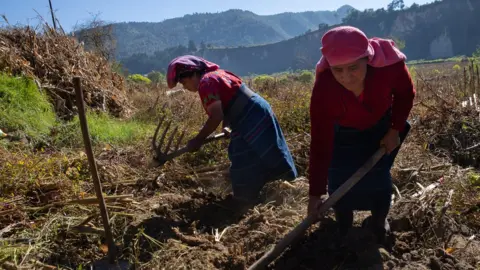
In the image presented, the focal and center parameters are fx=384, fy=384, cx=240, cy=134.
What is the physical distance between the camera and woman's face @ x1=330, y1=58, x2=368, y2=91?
5.99ft

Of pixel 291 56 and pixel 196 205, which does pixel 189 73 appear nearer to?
pixel 196 205

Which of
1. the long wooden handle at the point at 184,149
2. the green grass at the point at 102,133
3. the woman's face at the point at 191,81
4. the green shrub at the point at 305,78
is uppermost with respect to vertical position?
the woman's face at the point at 191,81

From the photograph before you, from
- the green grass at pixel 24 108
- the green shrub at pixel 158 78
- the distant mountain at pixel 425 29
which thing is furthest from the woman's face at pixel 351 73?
the distant mountain at pixel 425 29

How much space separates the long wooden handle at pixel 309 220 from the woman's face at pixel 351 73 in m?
0.48

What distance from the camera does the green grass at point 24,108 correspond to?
5258mm

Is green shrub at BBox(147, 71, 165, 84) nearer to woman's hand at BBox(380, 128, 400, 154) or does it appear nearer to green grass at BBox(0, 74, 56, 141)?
green grass at BBox(0, 74, 56, 141)

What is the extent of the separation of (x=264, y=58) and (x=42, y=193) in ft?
374

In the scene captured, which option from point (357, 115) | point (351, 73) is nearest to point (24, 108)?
point (357, 115)

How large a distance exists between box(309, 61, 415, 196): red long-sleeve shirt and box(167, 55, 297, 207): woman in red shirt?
818mm

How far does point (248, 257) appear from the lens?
2.23m

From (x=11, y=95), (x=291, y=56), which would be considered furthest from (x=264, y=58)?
(x=11, y=95)

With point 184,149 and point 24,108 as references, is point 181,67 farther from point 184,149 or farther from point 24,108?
point 24,108

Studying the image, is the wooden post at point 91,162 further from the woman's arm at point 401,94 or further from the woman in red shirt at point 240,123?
the woman's arm at point 401,94

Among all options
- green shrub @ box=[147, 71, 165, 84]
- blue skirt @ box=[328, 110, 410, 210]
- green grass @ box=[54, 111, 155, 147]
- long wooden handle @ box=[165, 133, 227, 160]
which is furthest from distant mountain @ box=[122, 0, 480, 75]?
blue skirt @ box=[328, 110, 410, 210]
